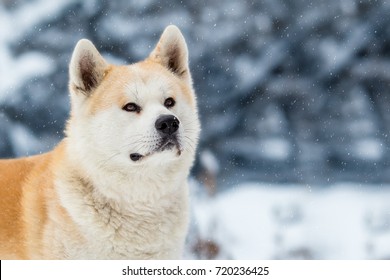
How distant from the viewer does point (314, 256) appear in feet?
12.5

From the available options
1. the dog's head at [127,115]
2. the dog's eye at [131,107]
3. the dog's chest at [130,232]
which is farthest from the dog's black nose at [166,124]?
the dog's chest at [130,232]

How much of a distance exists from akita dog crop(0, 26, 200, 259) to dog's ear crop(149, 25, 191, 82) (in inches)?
4.7

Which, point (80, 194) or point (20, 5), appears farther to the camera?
point (20, 5)

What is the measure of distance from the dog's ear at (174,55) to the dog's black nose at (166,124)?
17.1 inches

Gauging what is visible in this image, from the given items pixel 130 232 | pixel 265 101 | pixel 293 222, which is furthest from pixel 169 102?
pixel 293 222

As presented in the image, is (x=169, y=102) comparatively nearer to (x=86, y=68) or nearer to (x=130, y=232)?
(x=86, y=68)

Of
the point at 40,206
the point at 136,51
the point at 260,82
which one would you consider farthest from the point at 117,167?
the point at 260,82

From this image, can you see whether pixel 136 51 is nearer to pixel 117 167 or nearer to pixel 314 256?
pixel 117 167

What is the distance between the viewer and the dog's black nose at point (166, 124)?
2779mm

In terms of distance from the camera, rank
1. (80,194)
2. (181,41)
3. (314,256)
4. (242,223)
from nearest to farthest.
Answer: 1. (80,194)
2. (181,41)
3. (314,256)
4. (242,223)

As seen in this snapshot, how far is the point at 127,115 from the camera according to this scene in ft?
9.41

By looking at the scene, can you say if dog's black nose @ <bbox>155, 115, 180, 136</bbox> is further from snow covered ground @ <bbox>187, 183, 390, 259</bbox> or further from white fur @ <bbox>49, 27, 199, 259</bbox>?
snow covered ground @ <bbox>187, 183, 390, 259</bbox>

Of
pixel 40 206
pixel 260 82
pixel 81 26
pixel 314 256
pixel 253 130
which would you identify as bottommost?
pixel 314 256

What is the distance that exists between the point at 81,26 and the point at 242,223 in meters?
1.54
